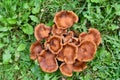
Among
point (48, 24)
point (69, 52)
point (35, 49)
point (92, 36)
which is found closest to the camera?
point (69, 52)

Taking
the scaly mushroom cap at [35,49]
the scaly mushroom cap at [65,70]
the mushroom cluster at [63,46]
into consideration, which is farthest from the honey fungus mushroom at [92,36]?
the scaly mushroom cap at [35,49]

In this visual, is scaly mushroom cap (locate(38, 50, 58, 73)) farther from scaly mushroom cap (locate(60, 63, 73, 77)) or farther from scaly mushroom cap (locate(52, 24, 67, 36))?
scaly mushroom cap (locate(52, 24, 67, 36))

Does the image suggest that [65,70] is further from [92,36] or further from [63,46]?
[92,36]

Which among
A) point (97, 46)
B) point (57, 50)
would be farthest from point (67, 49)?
point (97, 46)

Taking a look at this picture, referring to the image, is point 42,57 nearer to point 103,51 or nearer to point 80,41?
point 80,41

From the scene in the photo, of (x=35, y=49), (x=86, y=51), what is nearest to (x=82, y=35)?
(x=86, y=51)

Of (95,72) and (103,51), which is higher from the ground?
(103,51)

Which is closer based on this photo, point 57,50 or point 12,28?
point 57,50
